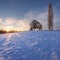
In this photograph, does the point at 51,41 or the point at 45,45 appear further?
the point at 51,41

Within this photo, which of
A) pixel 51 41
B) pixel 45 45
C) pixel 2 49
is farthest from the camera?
pixel 51 41

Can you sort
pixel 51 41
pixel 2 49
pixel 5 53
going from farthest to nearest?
pixel 51 41 < pixel 2 49 < pixel 5 53

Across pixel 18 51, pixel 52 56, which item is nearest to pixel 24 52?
pixel 18 51

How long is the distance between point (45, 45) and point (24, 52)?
535 millimetres

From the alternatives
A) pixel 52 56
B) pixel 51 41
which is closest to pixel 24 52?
pixel 52 56

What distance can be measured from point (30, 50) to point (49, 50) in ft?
1.13

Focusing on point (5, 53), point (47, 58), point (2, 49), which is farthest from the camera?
point (2, 49)

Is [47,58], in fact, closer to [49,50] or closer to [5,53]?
[49,50]

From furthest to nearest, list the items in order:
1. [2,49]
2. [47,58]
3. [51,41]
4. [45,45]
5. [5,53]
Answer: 1. [51,41]
2. [45,45]
3. [2,49]
4. [5,53]
5. [47,58]

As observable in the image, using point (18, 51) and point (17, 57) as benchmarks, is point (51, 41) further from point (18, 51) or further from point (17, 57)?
point (17, 57)

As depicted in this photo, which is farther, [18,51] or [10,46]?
[10,46]

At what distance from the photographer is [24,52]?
2391 mm

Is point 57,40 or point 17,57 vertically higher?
point 57,40

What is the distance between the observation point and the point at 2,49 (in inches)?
101
